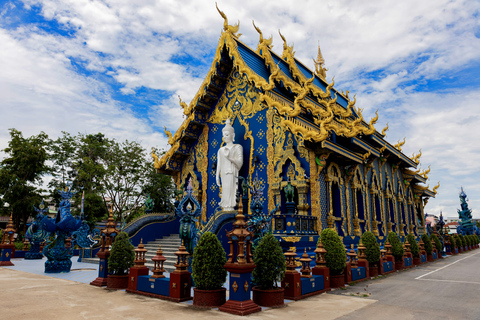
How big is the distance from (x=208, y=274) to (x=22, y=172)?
27.7 metres

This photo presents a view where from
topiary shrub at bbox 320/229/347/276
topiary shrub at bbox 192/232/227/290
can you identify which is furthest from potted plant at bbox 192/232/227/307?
topiary shrub at bbox 320/229/347/276

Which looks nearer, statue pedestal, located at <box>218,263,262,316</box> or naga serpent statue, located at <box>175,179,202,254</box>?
statue pedestal, located at <box>218,263,262,316</box>

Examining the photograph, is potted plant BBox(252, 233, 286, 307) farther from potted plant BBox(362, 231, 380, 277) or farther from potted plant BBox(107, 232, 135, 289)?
potted plant BBox(362, 231, 380, 277)

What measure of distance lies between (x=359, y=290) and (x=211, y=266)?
427 cm

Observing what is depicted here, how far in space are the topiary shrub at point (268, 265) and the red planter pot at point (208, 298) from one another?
0.77 metres

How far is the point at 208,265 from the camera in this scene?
6.71 meters

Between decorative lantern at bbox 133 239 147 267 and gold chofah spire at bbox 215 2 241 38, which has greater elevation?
gold chofah spire at bbox 215 2 241 38

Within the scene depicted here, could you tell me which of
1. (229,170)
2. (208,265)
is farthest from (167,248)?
(208,265)

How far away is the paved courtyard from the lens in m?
5.95

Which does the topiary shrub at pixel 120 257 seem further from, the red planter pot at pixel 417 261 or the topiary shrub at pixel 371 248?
the red planter pot at pixel 417 261

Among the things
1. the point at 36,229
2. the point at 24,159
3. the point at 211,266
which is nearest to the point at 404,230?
the point at 211,266

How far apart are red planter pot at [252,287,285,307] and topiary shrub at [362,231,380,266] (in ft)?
17.7

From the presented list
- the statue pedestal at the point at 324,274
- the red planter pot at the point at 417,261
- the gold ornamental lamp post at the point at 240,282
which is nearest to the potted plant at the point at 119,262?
the gold ornamental lamp post at the point at 240,282

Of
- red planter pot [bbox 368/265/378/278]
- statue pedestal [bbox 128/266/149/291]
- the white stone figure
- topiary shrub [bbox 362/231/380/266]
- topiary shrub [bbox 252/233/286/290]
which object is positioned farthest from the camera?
the white stone figure
